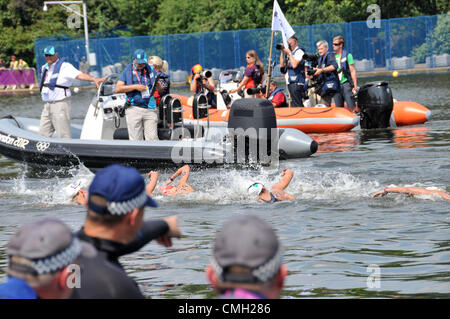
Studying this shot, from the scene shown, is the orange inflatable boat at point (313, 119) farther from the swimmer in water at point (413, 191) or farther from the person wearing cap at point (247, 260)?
the person wearing cap at point (247, 260)

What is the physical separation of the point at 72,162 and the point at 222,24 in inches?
1159

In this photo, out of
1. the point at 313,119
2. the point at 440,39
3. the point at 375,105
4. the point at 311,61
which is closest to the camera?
the point at 313,119

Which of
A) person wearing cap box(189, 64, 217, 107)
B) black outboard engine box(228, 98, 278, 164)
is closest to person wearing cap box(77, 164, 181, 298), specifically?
black outboard engine box(228, 98, 278, 164)

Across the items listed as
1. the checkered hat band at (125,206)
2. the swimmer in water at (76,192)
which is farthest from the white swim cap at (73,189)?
the checkered hat band at (125,206)

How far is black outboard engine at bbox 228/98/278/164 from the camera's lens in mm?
10625

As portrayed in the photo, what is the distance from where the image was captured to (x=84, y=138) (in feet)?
40.2

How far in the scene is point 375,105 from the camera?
48.2 ft

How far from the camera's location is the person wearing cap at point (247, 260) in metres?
2.29

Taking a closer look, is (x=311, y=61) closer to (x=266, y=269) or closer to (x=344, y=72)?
(x=344, y=72)

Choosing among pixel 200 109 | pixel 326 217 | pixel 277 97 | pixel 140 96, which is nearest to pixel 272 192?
pixel 326 217

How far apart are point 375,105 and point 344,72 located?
86cm

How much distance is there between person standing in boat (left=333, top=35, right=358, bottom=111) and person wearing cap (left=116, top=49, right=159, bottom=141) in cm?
474

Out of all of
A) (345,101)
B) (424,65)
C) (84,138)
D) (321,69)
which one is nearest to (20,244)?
(84,138)
